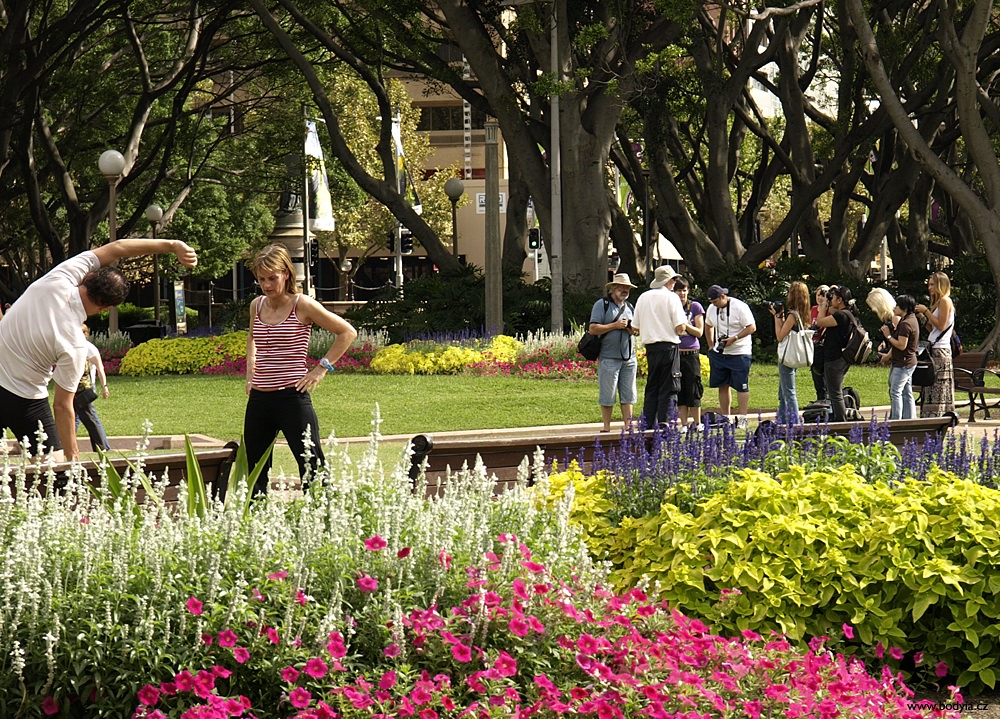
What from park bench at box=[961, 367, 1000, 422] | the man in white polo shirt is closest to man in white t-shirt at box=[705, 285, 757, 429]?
the man in white polo shirt

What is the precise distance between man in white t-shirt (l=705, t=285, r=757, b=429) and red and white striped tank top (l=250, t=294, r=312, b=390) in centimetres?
758

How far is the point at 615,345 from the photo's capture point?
13.9m

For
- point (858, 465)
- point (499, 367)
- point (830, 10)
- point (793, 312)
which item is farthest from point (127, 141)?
point (858, 465)

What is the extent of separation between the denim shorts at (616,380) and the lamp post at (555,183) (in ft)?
31.5

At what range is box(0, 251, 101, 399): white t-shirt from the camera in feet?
20.4

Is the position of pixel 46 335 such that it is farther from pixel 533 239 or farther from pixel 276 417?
pixel 533 239

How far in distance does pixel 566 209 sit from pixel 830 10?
36.1 feet

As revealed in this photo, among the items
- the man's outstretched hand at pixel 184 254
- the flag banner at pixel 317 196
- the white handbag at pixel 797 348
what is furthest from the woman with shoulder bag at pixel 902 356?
the flag banner at pixel 317 196

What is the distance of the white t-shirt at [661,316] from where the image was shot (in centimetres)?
1288

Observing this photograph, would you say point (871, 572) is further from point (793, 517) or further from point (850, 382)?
point (850, 382)

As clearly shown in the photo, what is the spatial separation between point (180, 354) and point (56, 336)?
1792cm

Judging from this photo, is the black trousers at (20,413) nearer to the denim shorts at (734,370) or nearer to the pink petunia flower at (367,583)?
the pink petunia flower at (367,583)

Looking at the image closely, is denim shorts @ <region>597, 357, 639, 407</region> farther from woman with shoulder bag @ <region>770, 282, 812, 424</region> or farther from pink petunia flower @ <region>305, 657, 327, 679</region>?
pink petunia flower @ <region>305, 657, 327, 679</region>

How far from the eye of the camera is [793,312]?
1416cm
